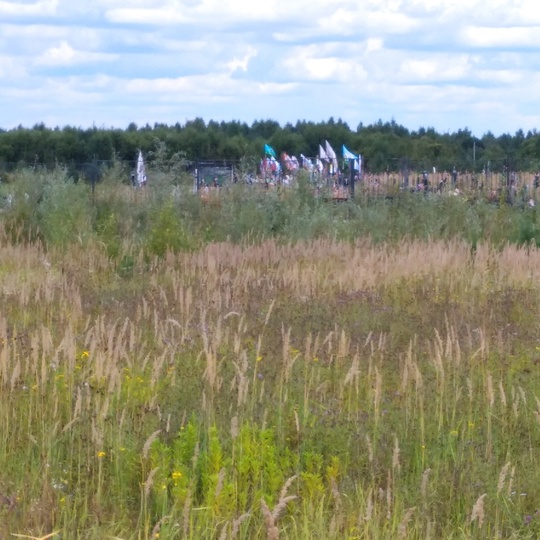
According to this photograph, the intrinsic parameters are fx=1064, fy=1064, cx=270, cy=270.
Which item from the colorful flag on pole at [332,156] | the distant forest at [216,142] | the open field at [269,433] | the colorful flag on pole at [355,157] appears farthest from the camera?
the distant forest at [216,142]

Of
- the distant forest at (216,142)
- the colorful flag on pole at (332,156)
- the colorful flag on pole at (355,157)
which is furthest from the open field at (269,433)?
the distant forest at (216,142)

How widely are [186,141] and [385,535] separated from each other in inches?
3006

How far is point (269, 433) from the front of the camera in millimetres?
4977

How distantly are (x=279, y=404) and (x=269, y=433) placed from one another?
2.34 feet

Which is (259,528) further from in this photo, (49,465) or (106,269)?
(106,269)

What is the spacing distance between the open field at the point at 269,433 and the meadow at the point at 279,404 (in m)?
0.02

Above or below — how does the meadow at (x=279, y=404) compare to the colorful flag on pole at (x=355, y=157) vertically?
below

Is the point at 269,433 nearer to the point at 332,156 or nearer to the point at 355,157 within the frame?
the point at 355,157

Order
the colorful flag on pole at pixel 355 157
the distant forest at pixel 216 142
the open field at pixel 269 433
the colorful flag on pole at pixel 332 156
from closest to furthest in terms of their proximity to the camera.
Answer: the open field at pixel 269 433 < the colorful flag on pole at pixel 332 156 < the colorful flag on pole at pixel 355 157 < the distant forest at pixel 216 142

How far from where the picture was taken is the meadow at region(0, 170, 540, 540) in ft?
14.2

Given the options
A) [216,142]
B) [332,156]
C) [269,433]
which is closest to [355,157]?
[332,156]

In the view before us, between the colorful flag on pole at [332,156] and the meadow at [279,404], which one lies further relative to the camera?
the colorful flag on pole at [332,156]

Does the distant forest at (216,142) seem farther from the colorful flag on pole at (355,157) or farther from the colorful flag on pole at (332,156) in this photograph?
the colorful flag on pole at (355,157)

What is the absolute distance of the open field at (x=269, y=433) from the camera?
4.25 metres
